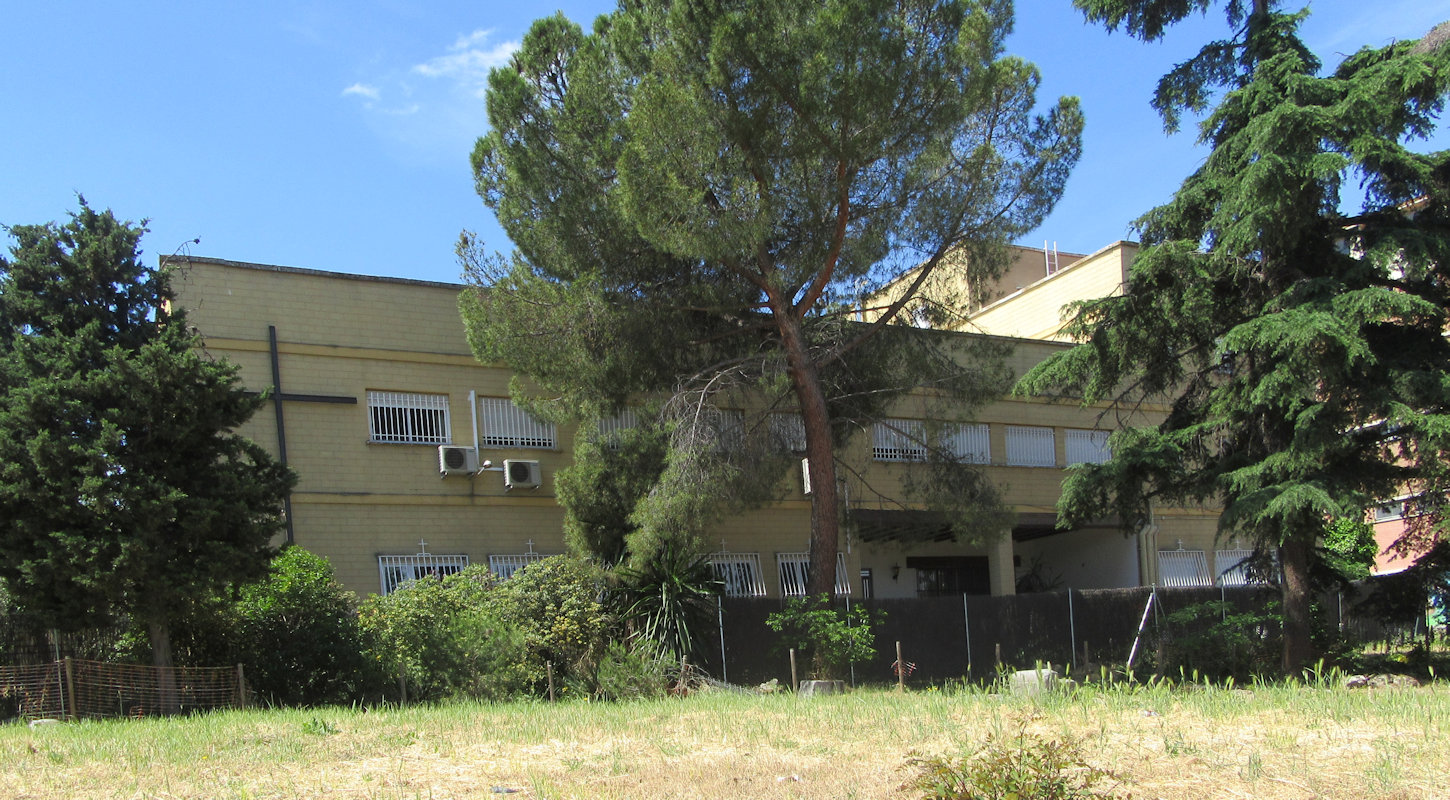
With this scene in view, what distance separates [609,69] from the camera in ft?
66.7

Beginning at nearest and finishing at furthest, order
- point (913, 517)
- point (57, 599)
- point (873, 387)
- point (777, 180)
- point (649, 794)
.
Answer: point (649, 794) → point (57, 599) → point (777, 180) → point (873, 387) → point (913, 517)

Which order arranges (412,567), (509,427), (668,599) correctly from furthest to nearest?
1. (509,427)
2. (412,567)
3. (668,599)

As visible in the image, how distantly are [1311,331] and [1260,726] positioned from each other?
313 inches

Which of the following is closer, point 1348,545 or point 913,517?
point 913,517

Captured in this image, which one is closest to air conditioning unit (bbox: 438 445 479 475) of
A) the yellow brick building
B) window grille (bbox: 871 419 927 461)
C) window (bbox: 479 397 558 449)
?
the yellow brick building

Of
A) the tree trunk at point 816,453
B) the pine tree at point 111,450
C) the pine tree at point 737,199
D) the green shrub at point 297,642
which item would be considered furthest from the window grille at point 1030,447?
the pine tree at point 111,450

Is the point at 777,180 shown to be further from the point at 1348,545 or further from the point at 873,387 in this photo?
the point at 1348,545

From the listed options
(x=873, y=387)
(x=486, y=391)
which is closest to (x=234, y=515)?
(x=486, y=391)

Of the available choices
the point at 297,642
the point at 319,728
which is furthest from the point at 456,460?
the point at 319,728

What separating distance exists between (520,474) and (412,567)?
8.10 feet

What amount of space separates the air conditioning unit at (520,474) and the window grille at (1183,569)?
15.6m

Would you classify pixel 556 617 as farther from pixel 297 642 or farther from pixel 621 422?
pixel 621 422

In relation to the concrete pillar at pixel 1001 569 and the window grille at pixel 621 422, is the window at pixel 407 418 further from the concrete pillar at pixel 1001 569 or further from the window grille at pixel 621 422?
the concrete pillar at pixel 1001 569

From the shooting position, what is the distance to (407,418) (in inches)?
871
